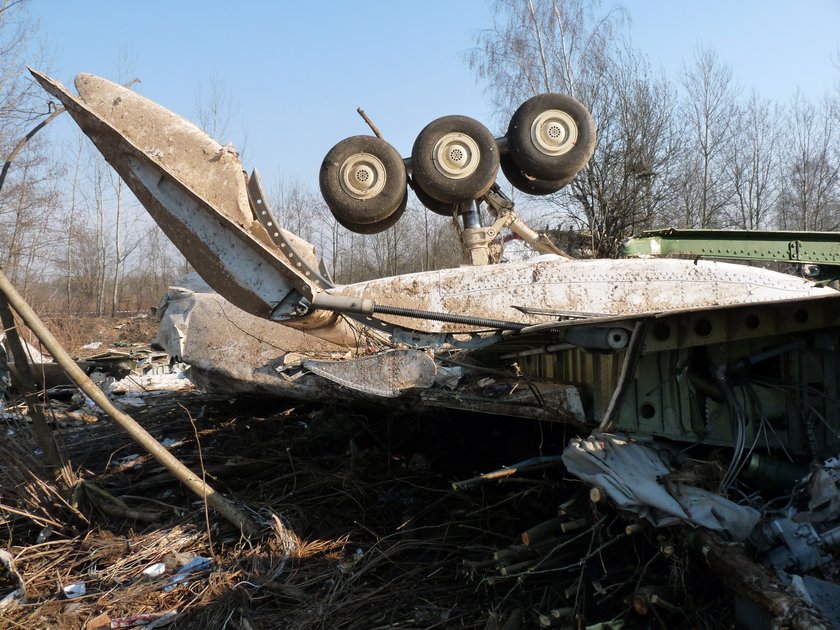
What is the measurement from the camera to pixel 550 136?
6.34m

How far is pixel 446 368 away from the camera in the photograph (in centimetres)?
561

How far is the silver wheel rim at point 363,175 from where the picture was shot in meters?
6.11

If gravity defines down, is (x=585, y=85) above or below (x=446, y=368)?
above

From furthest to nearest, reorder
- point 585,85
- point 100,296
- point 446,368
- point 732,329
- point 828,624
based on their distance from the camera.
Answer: point 100,296, point 585,85, point 446,368, point 732,329, point 828,624

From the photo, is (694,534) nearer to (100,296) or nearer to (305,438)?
(305,438)

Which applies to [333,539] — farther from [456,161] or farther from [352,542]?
[456,161]

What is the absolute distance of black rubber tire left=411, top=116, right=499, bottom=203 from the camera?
6.09m

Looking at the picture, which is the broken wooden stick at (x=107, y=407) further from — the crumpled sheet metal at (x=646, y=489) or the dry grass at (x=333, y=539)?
the crumpled sheet metal at (x=646, y=489)

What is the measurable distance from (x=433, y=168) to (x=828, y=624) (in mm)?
4714

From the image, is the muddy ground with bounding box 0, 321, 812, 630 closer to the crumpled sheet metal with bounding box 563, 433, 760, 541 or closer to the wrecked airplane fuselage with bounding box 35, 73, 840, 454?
the crumpled sheet metal with bounding box 563, 433, 760, 541

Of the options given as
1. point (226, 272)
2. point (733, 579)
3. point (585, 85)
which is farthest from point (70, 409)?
point (585, 85)

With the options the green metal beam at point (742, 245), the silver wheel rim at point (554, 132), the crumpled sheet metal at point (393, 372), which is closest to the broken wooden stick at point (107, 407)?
the crumpled sheet metal at point (393, 372)

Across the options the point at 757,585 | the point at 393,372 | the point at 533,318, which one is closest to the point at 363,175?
the point at 393,372

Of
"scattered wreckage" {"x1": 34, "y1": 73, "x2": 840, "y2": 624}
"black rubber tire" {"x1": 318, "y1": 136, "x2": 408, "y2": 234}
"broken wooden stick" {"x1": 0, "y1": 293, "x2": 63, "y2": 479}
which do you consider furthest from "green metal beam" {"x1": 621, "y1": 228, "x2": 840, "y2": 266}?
"broken wooden stick" {"x1": 0, "y1": 293, "x2": 63, "y2": 479}
